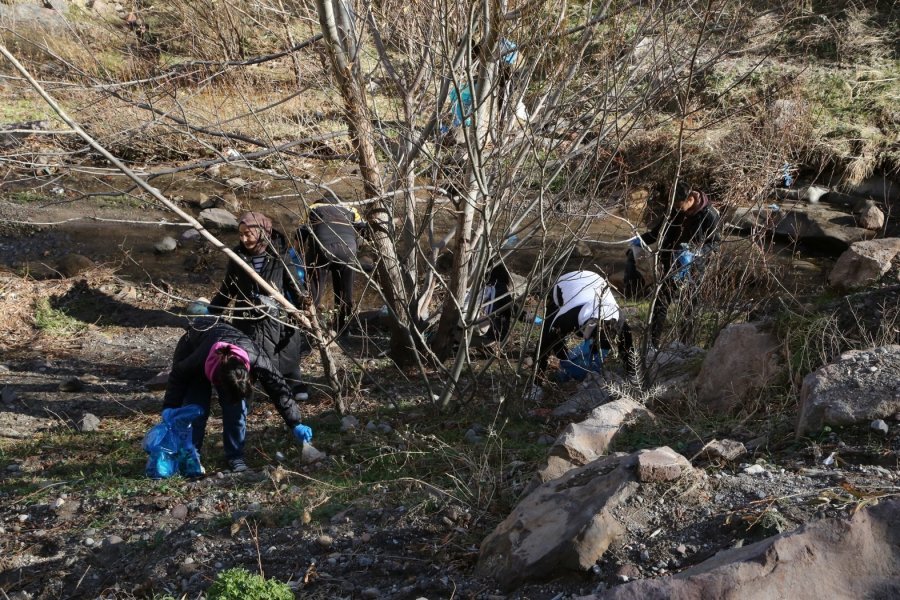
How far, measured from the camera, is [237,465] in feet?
17.0

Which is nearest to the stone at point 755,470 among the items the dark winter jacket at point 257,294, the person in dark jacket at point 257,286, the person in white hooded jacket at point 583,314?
the person in white hooded jacket at point 583,314

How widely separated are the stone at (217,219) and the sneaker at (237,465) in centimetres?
615

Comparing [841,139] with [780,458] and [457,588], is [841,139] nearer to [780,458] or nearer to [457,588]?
[780,458]

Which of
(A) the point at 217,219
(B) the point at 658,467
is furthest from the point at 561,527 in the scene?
(A) the point at 217,219

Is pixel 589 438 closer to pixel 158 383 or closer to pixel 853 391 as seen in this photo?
pixel 853 391

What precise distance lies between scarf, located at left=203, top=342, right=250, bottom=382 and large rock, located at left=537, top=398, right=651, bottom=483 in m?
2.03

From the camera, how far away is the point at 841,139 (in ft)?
39.3

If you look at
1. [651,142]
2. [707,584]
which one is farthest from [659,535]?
[651,142]

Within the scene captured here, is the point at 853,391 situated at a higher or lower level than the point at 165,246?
higher

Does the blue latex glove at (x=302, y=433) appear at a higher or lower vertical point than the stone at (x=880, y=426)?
lower

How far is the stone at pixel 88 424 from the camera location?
6.11 m

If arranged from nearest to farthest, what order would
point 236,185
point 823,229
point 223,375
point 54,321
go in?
point 223,375
point 236,185
point 54,321
point 823,229

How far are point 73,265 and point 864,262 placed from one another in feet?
27.0

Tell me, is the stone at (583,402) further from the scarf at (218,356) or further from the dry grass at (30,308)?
the dry grass at (30,308)
